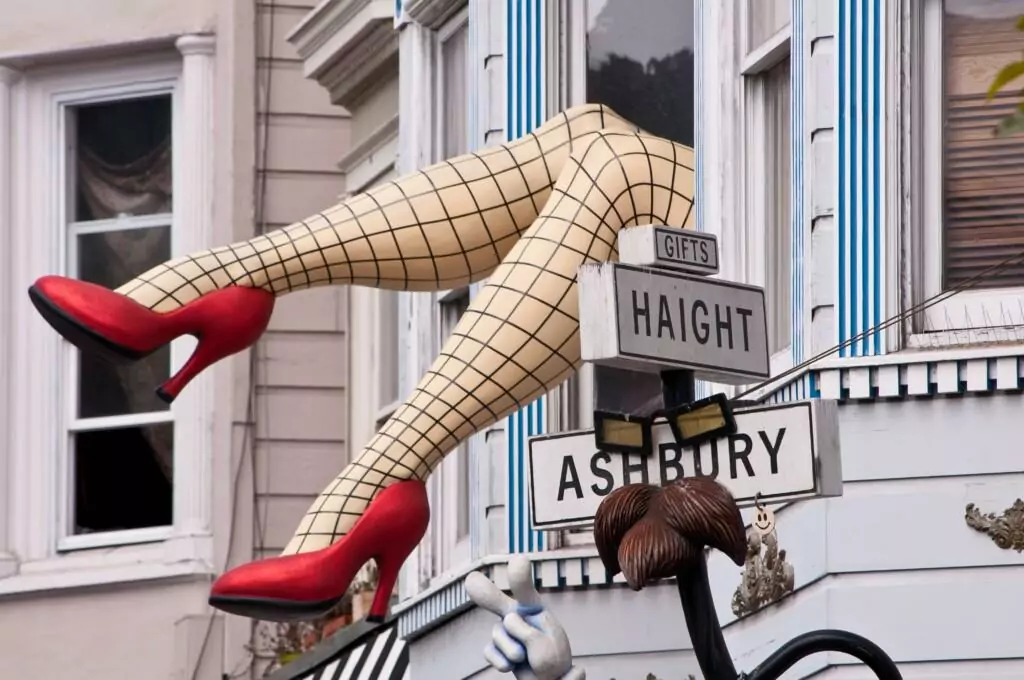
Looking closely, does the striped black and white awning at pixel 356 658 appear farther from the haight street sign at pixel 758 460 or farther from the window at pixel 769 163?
the haight street sign at pixel 758 460

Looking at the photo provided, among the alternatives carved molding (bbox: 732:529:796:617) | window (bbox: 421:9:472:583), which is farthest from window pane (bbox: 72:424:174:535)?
carved molding (bbox: 732:529:796:617)

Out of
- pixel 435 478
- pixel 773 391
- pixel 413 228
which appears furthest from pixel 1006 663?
pixel 435 478

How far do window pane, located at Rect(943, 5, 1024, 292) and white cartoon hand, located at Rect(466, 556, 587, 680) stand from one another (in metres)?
2.35

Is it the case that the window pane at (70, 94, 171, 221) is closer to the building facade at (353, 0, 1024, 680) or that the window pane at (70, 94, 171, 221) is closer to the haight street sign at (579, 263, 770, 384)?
the building facade at (353, 0, 1024, 680)

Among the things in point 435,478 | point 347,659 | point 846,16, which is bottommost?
point 347,659

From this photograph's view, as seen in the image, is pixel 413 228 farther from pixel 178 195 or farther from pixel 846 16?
pixel 178 195

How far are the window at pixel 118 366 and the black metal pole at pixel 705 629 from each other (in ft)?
33.9

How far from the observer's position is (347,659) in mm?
12570

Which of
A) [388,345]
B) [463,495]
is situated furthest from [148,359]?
[463,495]

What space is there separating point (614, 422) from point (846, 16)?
2.27m

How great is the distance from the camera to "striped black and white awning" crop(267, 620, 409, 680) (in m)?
11.8

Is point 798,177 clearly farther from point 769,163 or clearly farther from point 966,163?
point 769,163

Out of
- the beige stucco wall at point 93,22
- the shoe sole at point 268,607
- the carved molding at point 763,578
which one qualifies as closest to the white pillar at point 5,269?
the beige stucco wall at point 93,22

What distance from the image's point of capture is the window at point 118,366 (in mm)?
16094
